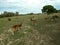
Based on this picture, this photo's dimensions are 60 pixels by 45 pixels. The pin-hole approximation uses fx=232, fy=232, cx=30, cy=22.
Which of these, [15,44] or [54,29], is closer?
[15,44]

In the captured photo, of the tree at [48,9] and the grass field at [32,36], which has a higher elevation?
the tree at [48,9]

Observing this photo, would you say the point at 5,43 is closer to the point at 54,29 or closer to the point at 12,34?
the point at 12,34

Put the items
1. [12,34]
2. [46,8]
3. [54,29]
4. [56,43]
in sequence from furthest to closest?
[46,8] < [54,29] < [12,34] < [56,43]

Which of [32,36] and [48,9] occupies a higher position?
[48,9]

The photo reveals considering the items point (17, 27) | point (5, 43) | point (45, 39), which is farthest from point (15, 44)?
point (17, 27)

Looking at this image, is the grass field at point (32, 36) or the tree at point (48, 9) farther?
the tree at point (48, 9)

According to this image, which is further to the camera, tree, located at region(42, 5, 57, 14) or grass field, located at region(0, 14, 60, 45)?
tree, located at region(42, 5, 57, 14)

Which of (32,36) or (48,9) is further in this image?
(48,9)

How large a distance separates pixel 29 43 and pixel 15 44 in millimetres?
1291

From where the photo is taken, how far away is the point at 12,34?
24.2m

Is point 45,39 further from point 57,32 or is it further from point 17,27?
point 17,27

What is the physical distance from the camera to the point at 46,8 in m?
54.8

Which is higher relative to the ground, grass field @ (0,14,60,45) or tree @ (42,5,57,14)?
tree @ (42,5,57,14)

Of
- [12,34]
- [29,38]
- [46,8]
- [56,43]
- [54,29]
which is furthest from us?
[46,8]
